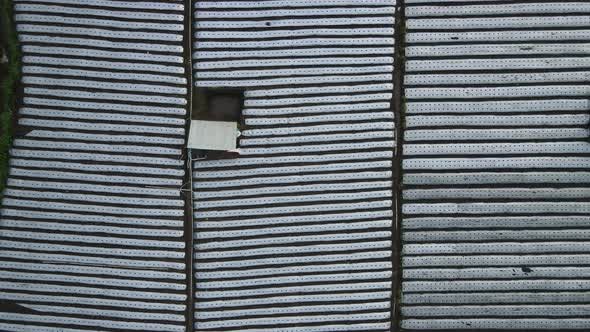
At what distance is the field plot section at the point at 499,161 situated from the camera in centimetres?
648

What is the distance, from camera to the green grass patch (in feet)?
21.5

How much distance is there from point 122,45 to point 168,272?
335 cm

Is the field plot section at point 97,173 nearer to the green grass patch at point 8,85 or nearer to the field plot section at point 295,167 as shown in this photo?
the green grass patch at point 8,85

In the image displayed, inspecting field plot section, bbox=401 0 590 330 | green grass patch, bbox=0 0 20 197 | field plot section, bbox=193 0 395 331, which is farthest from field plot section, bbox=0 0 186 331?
field plot section, bbox=401 0 590 330

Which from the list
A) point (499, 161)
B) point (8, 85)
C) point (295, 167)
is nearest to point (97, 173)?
point (8, 85)

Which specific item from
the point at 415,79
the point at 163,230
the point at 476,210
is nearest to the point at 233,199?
the point at 163,230

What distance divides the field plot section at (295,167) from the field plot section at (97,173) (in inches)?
20.0

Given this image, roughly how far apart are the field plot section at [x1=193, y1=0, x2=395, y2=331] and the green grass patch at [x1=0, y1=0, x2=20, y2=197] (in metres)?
2.72

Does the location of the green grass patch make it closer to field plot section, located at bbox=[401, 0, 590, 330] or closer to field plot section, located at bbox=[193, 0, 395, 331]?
field plot section, located at bbox=[193, 0, 395, 331]

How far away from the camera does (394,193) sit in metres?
6.54

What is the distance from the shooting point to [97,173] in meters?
6.48

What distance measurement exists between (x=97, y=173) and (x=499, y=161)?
5.85 meters

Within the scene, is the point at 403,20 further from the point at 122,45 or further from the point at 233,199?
the point at 122,45

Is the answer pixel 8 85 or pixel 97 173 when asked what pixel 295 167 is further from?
pixel 8 85
